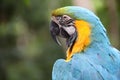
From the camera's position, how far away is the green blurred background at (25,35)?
7145 millimetres

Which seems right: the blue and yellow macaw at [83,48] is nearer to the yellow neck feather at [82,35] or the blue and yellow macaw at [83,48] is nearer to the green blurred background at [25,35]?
the yellow neck feather at [82,35]

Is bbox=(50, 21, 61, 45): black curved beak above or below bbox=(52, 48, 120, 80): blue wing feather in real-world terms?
above

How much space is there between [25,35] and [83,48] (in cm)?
371

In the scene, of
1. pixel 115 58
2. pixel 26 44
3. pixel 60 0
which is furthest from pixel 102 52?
pixel 26 44

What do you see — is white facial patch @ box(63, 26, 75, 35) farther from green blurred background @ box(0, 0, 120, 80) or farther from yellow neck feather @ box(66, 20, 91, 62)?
green blurred background @ box(0, 0, 120, 80)

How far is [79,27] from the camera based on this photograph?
448 cm

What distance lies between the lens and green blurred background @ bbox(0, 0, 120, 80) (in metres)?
7.14

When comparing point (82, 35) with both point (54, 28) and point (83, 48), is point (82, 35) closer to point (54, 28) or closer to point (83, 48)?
point (83, 48)

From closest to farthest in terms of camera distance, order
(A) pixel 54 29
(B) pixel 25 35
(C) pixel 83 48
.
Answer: (C) pixel 83 48 → (A) pixel 54 29 → (B) pixel 25 35

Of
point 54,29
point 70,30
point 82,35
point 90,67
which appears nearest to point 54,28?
point 54,29

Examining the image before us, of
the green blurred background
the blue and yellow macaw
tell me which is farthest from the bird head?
the green blurred background

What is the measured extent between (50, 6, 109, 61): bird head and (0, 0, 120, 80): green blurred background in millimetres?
2068

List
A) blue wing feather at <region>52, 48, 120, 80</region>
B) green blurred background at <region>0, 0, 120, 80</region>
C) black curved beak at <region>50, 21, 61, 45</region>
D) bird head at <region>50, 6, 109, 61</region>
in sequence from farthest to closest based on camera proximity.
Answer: green blurred background at <region>0, 0, 120, 80</region>
black curved beak at <region>50, 21, 61, 45</region>
bird head at <region>50, 6, 109, 61</region>
blue wing feather at <region>52, 48, 120, 80</region>

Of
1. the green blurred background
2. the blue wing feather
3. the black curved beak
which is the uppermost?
the black curved beak
